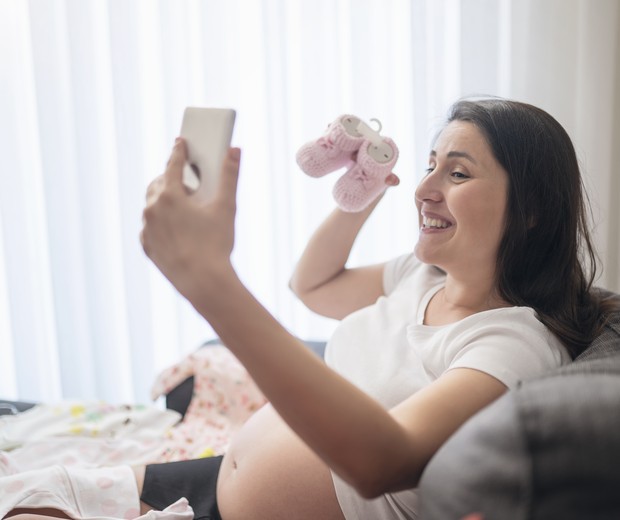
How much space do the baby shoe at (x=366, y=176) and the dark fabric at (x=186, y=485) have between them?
64cm

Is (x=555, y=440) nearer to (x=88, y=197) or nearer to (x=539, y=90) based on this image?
(x=539, y=90)

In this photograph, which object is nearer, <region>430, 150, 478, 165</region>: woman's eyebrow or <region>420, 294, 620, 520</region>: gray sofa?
<region>420, 294, 620, 520</region>: gray sofa

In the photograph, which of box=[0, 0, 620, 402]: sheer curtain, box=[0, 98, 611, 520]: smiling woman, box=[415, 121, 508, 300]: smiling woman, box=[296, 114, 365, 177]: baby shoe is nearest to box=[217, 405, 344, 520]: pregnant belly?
box=[0, 98, 611, 520]: smiling woman

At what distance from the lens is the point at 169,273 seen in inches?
28.6

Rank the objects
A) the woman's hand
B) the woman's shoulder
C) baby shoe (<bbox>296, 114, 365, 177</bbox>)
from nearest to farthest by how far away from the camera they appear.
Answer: the woman's hand
baby shoe (<bbox>296, 114, 365, 177</bbox>)
the woman's shoulder

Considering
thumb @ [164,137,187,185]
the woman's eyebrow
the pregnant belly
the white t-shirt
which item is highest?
thumb @ [164,137,187,185]

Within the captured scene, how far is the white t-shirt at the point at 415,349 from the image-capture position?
38.5 inches

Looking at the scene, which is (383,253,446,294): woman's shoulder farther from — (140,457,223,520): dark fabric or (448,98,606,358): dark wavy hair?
(140,457,223,520): dark fabric

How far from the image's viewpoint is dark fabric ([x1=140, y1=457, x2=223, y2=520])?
120 cm

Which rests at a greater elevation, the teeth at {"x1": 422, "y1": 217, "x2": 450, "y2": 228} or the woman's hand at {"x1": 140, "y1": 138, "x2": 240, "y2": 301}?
the woman's hand at {"x1": 140, "y1": 138, "x2": 240, "y2": 301}

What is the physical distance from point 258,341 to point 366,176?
0.75 metres

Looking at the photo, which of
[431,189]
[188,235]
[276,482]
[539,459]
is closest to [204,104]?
[431,189]

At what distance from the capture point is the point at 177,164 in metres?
0.76

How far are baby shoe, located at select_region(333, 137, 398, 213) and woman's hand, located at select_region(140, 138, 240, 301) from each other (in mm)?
676
